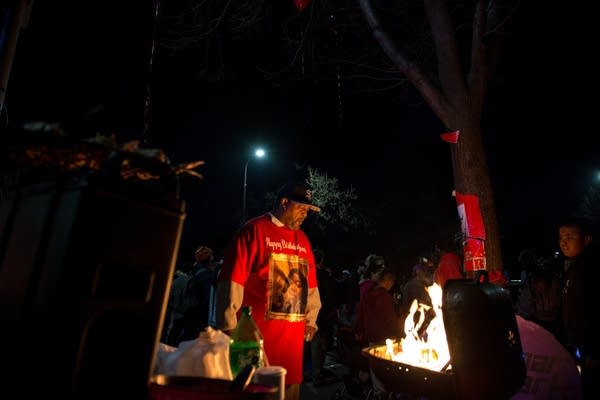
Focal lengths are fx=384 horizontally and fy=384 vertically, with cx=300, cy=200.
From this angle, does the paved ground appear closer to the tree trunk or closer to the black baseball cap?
the tree trunk

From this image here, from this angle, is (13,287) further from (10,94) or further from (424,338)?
(424,338)

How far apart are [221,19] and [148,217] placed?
8.29 meters

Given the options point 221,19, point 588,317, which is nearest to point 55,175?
point 588,317

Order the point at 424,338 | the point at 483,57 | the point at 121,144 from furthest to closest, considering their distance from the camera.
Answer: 1. the point at 483,57
2. the point at 424,338
3. the point at 121,144

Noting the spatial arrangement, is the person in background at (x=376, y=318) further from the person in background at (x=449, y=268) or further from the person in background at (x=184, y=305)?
the person in background at (x=184, y=305)

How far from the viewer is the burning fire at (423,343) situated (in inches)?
156

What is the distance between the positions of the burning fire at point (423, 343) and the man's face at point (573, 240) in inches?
74.6

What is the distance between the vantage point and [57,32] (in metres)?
4.07

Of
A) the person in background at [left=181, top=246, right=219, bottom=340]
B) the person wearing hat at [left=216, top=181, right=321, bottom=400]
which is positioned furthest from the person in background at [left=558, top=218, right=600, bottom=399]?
the person in background at [left=181, top=246, right=219, bottom=340]

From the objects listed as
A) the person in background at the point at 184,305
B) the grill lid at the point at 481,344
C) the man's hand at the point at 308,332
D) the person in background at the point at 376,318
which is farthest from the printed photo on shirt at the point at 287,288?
the person in background at the point at 184,305

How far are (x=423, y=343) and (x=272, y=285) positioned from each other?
187 cm

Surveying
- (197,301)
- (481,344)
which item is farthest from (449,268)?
(197,301)

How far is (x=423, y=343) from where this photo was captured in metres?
4.21

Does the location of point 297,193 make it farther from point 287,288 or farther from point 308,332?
point 308,332
